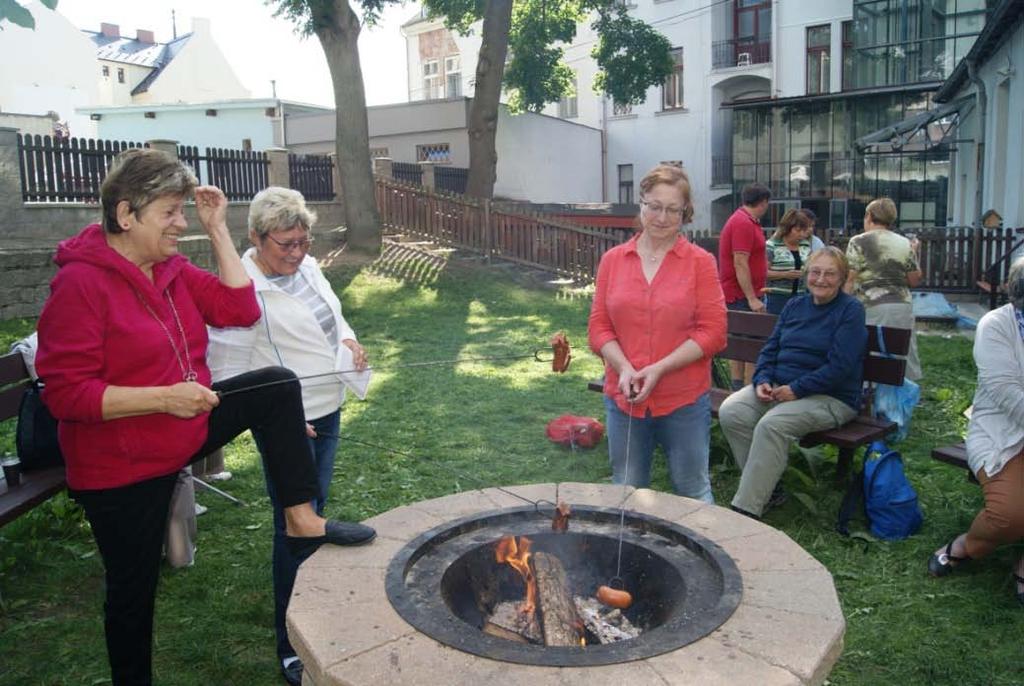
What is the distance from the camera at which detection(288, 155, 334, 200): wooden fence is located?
1799cm

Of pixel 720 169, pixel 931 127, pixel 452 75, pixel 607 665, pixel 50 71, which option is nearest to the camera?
pixel 607 665

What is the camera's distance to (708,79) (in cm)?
3209

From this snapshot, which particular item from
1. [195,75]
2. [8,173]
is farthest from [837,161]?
[195,75]

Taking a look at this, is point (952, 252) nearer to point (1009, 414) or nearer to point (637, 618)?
point (1009, 414)

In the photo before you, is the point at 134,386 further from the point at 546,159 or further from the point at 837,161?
the point at 546,159

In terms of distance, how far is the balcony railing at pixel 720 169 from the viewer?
3228cm

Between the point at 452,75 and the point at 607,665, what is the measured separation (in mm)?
40648

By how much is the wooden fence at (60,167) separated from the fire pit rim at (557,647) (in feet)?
38.8

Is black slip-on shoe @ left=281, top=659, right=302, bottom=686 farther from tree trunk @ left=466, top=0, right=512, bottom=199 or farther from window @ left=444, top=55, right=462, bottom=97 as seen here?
window @ left=444, top=55, right=462, bottom=97

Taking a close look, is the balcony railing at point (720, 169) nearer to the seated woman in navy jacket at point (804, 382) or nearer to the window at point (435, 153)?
the window at point (435, 153)

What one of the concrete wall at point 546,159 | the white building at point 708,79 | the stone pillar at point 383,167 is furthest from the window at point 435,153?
the white building at point 708,79

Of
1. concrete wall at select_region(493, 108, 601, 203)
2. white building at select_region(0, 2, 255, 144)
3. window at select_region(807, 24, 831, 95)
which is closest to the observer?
window at select_region(807, 24, 831, 95)

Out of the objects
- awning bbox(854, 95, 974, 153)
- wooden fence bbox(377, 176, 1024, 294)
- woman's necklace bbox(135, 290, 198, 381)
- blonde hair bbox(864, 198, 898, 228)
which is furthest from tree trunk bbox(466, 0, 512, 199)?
woman's necklace bbox(135, 290, 198, 381)

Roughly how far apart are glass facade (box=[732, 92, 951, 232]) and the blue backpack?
20.1 metres
